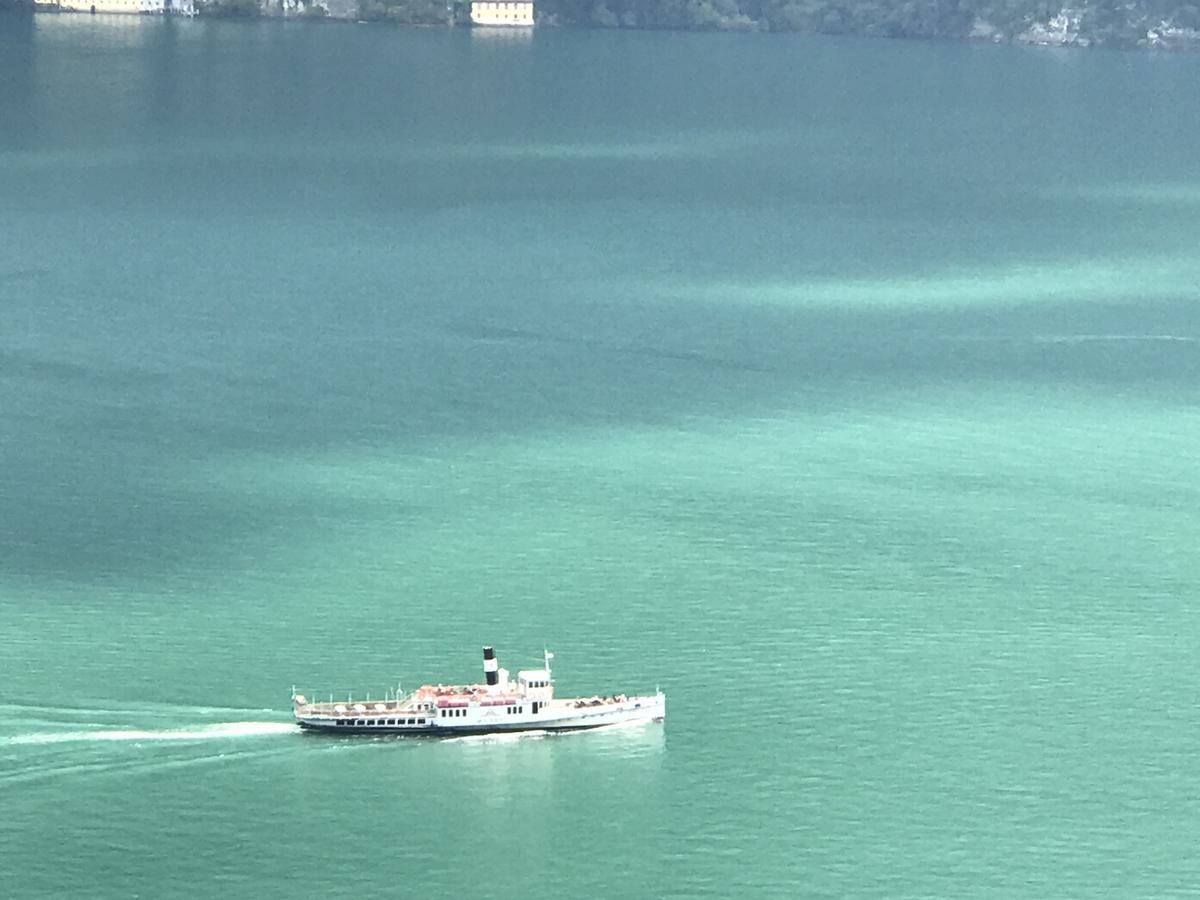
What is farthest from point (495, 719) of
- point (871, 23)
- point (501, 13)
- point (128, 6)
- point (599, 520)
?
point (871, 23)

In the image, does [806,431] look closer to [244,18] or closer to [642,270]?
[642,270]

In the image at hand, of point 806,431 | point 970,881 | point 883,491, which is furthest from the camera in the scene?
point 806,431

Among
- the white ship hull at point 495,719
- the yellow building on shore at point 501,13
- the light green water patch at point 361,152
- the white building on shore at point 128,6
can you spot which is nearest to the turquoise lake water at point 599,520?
the white ship hull at point 495,719

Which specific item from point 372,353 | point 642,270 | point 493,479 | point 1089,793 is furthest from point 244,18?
point 1089,793

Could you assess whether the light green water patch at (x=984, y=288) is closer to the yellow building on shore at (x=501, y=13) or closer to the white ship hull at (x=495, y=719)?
the white ship hull at (x=495, y=719)

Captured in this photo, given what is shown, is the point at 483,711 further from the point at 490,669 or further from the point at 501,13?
the point at 501,13

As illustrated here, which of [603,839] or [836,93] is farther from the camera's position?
[836,93]

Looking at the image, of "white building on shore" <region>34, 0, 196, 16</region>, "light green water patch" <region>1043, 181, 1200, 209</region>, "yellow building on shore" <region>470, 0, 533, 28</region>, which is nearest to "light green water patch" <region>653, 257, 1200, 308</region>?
"light green water patch" <region>1043, 181, 1200, 209</region>
